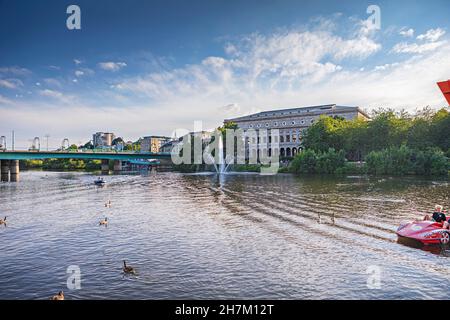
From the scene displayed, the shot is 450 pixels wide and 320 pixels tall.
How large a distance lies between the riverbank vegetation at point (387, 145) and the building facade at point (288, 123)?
2532 centimetres

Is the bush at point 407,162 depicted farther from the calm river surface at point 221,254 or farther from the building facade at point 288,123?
the building facade at point 288,123

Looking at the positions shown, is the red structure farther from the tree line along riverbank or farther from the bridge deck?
the bridge deck

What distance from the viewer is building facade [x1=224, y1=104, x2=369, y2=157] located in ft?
439

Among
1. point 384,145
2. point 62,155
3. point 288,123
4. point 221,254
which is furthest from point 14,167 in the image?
point 384,145

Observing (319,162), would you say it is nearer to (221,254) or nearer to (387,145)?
(387,145)

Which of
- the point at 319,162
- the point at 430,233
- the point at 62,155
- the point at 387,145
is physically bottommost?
the point at 430,233

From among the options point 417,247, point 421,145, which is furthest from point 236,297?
point 421,145

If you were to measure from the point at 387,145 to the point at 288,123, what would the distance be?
5270cm

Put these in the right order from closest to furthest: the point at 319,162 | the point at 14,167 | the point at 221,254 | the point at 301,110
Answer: the point at 221,254
the point at 319,162
the point at 14,167
the point at 301,110

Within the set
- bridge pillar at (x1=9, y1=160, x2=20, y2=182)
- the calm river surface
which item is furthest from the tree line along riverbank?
bridge pillar at (x1=9, y1=160, x2=20, y2=182)

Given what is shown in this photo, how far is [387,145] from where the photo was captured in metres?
95.3
